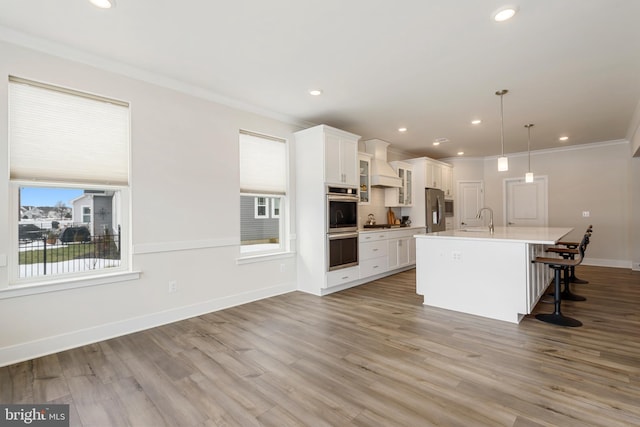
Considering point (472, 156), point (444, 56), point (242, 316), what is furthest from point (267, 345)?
point (472, 156)

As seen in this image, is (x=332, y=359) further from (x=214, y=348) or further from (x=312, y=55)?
(x=312, y=55)

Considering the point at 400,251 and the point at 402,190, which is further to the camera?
the point at 402,190

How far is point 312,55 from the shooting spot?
9.58 feet

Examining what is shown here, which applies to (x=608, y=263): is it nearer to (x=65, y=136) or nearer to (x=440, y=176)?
(x=440, y=176)

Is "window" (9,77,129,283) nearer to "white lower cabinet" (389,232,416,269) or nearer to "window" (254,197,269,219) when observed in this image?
"window" (254,197,269,219)

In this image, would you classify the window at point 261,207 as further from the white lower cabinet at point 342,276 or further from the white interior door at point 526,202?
the white interior door at point 526,202

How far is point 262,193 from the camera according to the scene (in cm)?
443

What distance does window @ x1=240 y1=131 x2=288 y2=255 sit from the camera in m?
4.27

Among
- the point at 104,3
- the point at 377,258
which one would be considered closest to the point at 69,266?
the point at 104,3

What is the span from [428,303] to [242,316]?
7.50 ft

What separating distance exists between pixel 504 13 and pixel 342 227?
3.13 meters

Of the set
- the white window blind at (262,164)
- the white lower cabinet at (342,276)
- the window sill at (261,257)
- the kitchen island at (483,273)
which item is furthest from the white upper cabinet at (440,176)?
the window sill at (261,257)

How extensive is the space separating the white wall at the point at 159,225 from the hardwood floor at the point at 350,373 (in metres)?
0.24

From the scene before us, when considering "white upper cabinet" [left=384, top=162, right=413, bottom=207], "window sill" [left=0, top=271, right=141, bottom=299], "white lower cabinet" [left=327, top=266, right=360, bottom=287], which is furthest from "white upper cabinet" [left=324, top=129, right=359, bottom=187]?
"window sill" [left=0, top=271, right=141, bottom=299]
